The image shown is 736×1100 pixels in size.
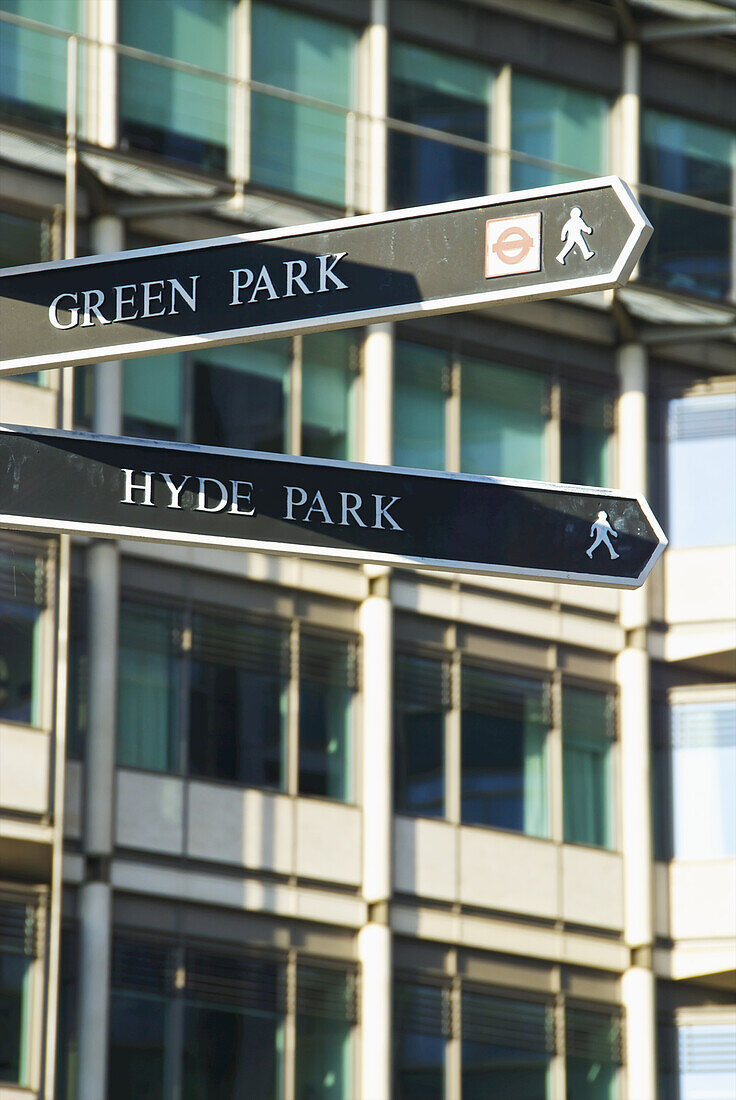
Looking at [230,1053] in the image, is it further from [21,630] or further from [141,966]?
[21,630]

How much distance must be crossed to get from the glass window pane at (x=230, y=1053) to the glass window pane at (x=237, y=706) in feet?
7.07

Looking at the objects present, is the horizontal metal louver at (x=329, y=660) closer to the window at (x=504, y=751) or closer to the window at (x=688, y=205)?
the window at (x=504, y=751)

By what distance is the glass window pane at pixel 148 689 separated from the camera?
1842 centimetres

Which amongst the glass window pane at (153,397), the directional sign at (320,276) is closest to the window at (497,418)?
the glass window pane at (153,397)

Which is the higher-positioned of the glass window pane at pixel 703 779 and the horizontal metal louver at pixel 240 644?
the horizontal metal louver at pixel 240 644

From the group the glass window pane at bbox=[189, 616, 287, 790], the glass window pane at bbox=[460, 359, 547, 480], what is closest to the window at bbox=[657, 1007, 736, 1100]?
the glass window pane at bbox=[189, 616, 287, 790]

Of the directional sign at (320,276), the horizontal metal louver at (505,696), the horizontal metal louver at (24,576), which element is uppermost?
the horizontal metal louver at (24,576)

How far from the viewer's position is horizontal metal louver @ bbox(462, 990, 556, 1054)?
63.0 feet

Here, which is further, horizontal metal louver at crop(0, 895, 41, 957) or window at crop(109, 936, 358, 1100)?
window at crop(109, 936, 358, 1100)

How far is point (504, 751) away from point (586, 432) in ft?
12.3

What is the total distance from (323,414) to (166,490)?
13331 mm

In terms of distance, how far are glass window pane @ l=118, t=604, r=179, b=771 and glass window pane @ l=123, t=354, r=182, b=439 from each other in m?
1.83

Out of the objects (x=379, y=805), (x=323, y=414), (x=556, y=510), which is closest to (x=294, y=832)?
(x=379, y=805)

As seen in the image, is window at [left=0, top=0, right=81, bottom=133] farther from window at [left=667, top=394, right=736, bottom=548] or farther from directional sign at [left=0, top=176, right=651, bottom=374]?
directional sign at [left=0, top=176, right=651, bottom=374]
